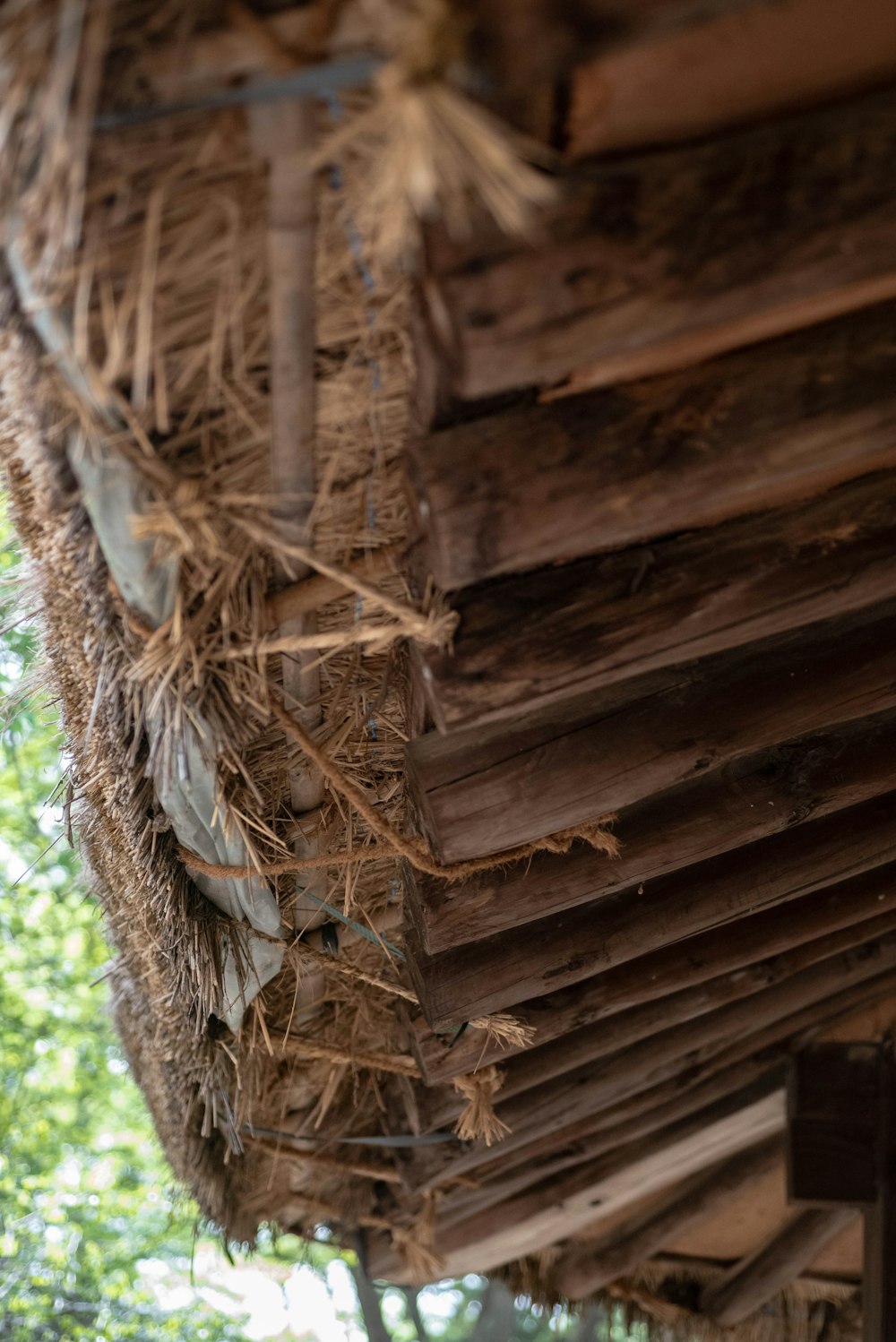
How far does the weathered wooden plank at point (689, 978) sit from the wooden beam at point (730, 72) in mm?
1429

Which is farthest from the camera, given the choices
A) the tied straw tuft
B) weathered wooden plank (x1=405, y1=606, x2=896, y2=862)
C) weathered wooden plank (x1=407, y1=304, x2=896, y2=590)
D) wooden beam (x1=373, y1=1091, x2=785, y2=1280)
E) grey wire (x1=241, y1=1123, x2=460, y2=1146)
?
wooden beam (x1=373, y1=1091, x2=785, y2=1280)

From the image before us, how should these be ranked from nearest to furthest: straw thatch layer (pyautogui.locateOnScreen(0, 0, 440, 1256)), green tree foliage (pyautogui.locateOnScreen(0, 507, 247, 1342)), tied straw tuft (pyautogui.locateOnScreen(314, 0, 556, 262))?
tied straw tuft (pyautogui.locateOnScreen(314, 0, 556, 262)) < straw thatch layer (pyautogui.locateOnScreen(0, 0, 440, 1256)) < green tree foliage (pyautogui.locateOnScreen(0, 507, 247, 1342))

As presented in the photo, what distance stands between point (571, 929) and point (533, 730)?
0.52m

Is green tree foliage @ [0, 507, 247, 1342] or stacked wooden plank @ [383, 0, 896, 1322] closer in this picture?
stacked wooden plank @ [383, 0, 896, 1322]

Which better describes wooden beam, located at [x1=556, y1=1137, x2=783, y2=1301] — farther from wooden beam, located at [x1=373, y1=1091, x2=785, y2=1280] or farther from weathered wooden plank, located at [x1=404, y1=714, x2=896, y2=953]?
weathered wooden plank, located at [x1=404, y1=714, x2=896, y2=953]

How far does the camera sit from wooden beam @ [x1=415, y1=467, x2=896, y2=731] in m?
1.32

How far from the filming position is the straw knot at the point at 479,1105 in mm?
2033

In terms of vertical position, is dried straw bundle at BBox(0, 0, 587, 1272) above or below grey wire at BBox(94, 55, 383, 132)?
below

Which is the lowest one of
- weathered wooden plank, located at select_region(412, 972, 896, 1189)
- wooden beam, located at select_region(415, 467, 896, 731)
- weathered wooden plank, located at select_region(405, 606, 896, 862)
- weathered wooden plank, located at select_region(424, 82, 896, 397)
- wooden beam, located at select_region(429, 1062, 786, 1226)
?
wooden beam, located at select_region(429, 1062, 786, 1226)

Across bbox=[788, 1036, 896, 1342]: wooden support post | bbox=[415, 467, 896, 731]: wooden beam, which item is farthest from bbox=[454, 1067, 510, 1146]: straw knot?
bbox=[788, 1036, 896, 1342]: wooden support post

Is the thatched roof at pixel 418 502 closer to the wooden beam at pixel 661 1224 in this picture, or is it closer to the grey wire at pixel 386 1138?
the grey wire at pixel 386 1138

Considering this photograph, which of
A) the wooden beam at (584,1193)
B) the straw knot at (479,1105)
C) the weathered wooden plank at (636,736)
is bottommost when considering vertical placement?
the wooden beam at (584,1193)

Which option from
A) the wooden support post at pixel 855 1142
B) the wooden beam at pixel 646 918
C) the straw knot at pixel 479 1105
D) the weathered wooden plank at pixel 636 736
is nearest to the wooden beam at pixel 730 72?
the weathered wooden plank at pixel 636 736

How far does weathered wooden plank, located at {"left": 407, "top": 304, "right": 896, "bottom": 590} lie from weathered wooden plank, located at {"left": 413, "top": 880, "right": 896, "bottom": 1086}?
106cm
